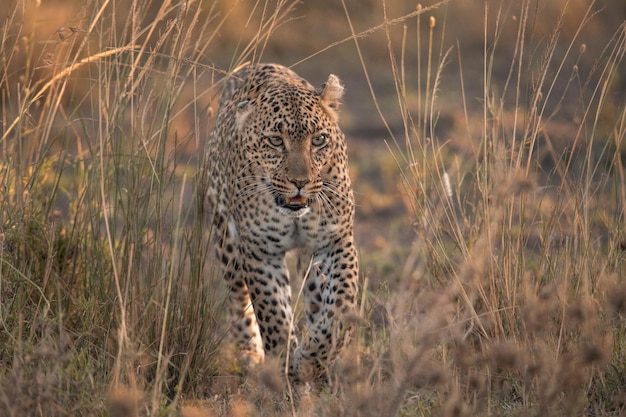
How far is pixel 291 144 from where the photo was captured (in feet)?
A: 17.3

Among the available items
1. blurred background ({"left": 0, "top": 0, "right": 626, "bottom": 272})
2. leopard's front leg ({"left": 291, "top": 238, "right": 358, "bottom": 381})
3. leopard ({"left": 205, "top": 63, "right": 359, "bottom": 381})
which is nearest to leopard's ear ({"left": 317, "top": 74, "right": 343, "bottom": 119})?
leopard ({"left": 205, "top": 63, "right": 359, "bottom": 381})

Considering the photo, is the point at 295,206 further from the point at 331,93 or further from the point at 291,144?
the point at 331,93

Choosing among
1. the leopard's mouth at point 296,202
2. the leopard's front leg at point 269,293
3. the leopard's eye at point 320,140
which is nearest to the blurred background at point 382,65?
the leopard's front leg at point 269,293

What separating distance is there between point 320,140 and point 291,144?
166 millimetres

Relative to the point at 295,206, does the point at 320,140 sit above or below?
above


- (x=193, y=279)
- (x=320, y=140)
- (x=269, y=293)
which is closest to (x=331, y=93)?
(x=320, y=140)

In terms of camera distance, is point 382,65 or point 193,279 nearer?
point 193,279

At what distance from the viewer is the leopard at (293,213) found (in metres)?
5.23

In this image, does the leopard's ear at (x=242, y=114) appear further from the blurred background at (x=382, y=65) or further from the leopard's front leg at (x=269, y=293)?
the blurred background at (x=382, y=65)

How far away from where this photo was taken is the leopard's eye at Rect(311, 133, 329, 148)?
5.32m

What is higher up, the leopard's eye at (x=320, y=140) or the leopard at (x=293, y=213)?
the leopard's eye at (x=320, y=140)

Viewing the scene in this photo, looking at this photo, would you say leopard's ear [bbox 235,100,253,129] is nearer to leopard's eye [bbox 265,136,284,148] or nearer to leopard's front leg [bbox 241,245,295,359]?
leopard's eye [bbox 265,136,284,148]

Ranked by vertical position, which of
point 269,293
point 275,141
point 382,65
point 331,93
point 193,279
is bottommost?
point 382,65

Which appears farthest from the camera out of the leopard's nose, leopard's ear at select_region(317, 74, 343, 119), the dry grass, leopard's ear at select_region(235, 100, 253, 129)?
leopard's ear at select_region(235, 100, 253, 129)
